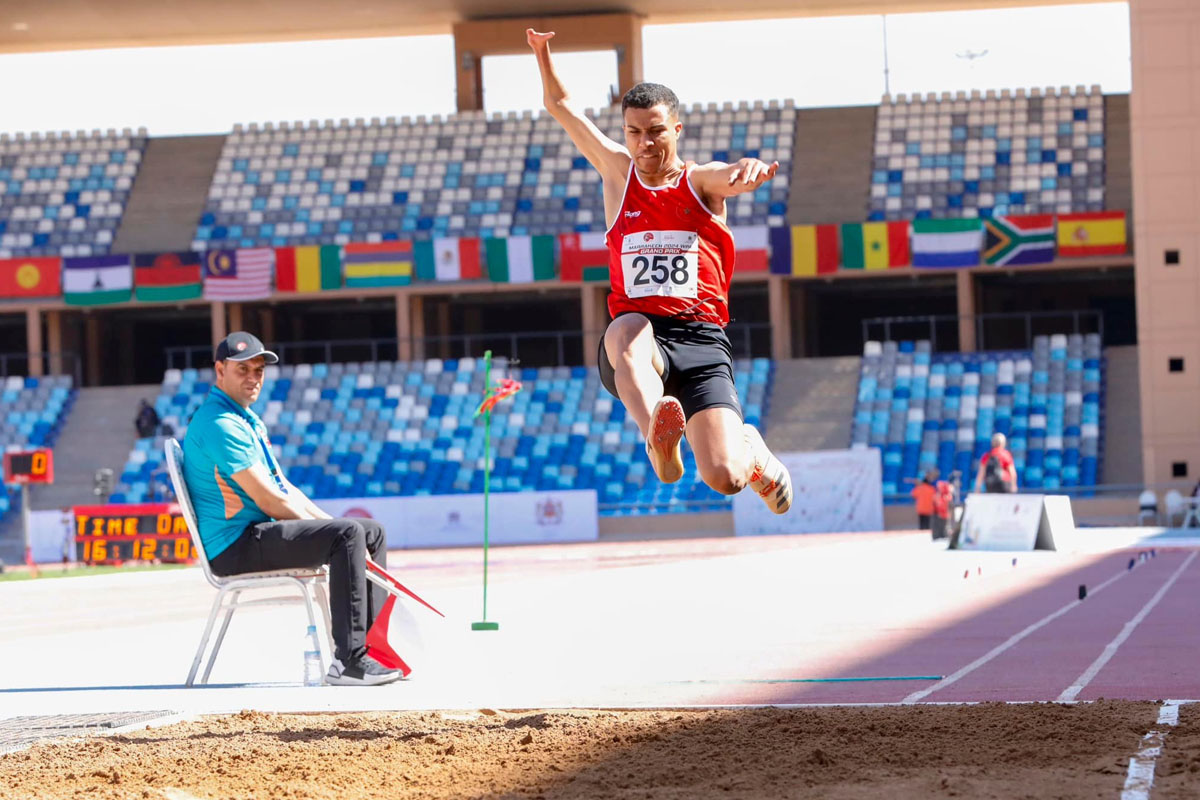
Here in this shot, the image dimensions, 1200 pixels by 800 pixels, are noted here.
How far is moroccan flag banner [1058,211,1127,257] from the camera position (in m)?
35.7

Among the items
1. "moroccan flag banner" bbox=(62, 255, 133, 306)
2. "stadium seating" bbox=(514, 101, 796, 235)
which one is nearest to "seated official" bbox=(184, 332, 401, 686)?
"stadium seating" bbox=(514, 101, 796, 235)

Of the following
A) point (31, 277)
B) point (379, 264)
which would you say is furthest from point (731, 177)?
point (31, 277)

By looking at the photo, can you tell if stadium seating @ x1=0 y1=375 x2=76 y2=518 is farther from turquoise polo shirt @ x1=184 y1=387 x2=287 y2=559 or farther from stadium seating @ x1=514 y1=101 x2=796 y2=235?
turquoise polo shirt @ x1=184 y1=387 x2=287 y2=559

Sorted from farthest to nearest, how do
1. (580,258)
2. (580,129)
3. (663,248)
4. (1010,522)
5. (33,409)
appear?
1. (33,409)
2. (580,258)
3. (1010,522)
4. (580,129)
5. (663,248)

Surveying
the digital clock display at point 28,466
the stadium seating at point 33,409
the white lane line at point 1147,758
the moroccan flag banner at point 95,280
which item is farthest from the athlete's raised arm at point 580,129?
the moroccan flag banner at point 95,280

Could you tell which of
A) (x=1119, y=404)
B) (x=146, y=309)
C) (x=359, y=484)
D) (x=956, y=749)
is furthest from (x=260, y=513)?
(x=146, y=309)

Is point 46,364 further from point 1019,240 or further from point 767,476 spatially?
point 767,476

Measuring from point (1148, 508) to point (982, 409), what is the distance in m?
5.39

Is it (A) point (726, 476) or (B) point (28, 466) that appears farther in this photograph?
(B) point (28, 466)

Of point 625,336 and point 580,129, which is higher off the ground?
point 580,129

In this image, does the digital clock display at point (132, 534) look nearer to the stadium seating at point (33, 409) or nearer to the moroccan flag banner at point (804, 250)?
the stadium seating at point (33, 409)

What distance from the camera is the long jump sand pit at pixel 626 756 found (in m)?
4.86

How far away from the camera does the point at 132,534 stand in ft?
82.3

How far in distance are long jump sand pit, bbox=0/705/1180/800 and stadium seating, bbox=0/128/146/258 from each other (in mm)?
36835
